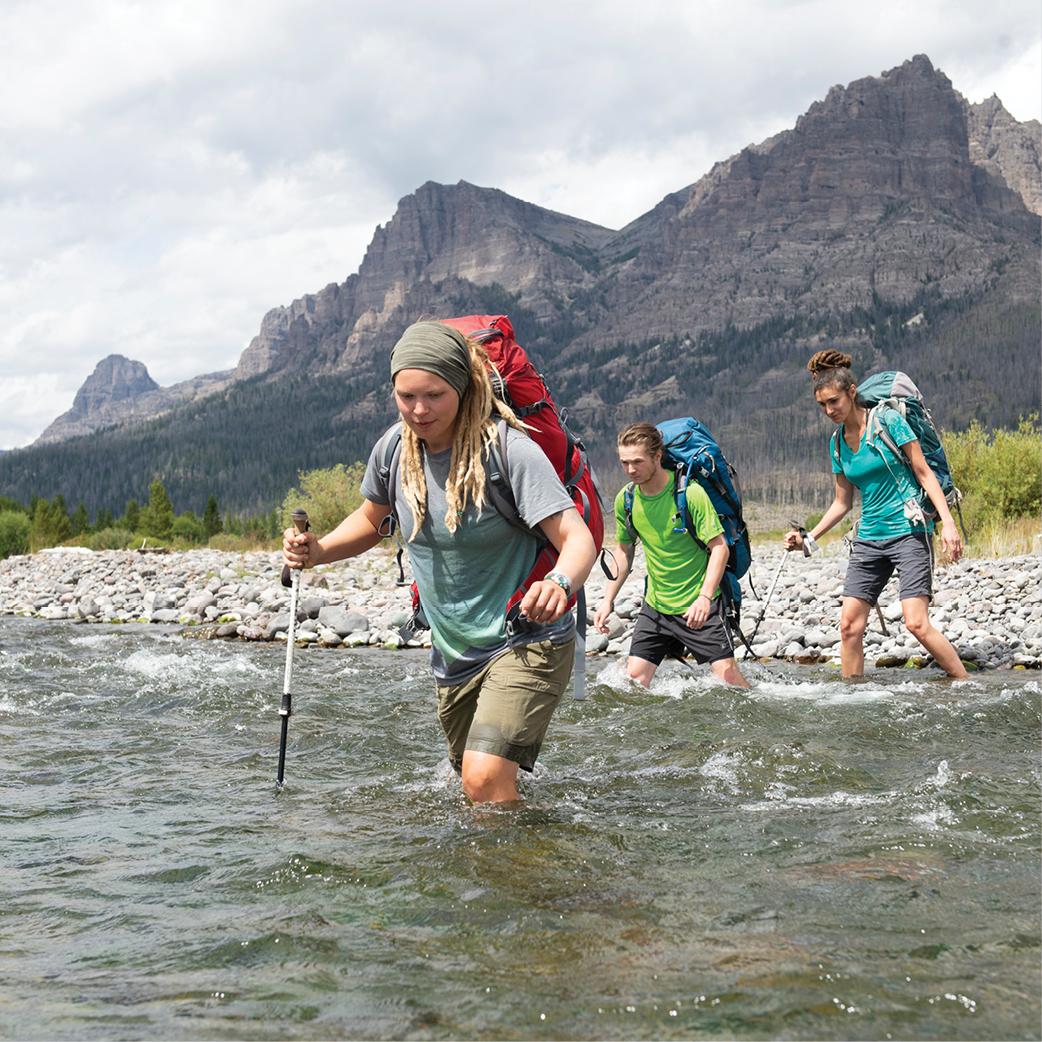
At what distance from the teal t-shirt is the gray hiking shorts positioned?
0.22ft

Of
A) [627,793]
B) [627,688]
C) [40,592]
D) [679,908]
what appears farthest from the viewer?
[40,592]

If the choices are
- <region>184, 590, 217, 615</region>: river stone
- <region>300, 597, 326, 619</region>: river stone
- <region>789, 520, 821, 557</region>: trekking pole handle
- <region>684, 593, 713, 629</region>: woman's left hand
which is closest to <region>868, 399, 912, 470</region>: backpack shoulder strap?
<region>789, 520, 821, 557</region>: trekking pole handle

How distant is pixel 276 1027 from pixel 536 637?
2.16 m

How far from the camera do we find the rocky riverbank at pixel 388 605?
12953 mm

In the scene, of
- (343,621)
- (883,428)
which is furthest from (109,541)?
(883,428)

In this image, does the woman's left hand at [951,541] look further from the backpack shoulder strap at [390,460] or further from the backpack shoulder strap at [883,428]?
the backpack shoulder strap at [390,460]

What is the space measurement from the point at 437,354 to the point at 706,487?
409 cm

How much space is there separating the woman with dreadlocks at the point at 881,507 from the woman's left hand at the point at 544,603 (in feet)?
15.0

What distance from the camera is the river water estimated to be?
2.94m

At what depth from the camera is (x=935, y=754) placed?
6.57 metres

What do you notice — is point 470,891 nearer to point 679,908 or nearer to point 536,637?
point 679,908

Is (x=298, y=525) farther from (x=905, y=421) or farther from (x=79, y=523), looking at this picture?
(x=79, y=523)

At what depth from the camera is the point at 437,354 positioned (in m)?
4.45

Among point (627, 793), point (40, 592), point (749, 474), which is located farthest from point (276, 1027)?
point (749, 474)
